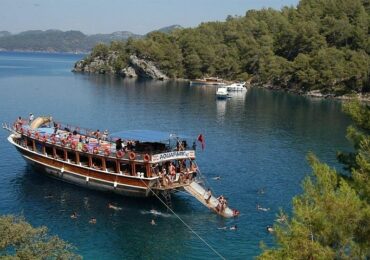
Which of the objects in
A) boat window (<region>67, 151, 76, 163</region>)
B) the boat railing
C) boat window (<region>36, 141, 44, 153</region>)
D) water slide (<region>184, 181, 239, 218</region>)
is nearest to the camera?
water slide (<region>184, 181, 239, 218</region>)

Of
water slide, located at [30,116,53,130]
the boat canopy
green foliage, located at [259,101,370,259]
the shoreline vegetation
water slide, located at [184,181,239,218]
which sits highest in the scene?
the shoreline vegetation

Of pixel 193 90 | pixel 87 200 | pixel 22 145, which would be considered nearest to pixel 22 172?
pixel 22 145

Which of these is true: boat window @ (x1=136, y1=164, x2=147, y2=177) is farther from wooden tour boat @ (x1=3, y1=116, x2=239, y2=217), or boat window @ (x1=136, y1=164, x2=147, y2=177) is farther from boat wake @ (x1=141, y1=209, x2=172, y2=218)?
boat wake @ (x1=141, y1=209, x2=172, y2=218)

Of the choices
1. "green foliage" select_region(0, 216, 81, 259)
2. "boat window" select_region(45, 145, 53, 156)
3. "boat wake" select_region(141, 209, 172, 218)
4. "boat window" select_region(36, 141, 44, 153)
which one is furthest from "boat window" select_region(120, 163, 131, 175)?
"green foliage" select_region(0, 216, 81, 259)

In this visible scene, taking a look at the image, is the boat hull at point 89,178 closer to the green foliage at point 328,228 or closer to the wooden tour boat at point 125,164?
the wooden tour boat at point 125,164

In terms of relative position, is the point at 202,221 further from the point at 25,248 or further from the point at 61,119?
the point at 61,119

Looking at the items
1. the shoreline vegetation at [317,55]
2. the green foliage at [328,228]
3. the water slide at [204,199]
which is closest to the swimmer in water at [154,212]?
the water slide at [204,199]

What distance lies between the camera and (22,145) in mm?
59062

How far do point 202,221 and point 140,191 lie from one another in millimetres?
7577

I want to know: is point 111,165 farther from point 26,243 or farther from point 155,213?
point 26,243

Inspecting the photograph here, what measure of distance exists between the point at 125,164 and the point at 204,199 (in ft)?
29.6

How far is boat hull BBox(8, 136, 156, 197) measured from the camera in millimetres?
49281

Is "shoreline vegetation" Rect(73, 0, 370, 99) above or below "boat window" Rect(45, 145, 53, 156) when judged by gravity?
above

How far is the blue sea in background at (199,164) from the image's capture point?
41.2 meters
